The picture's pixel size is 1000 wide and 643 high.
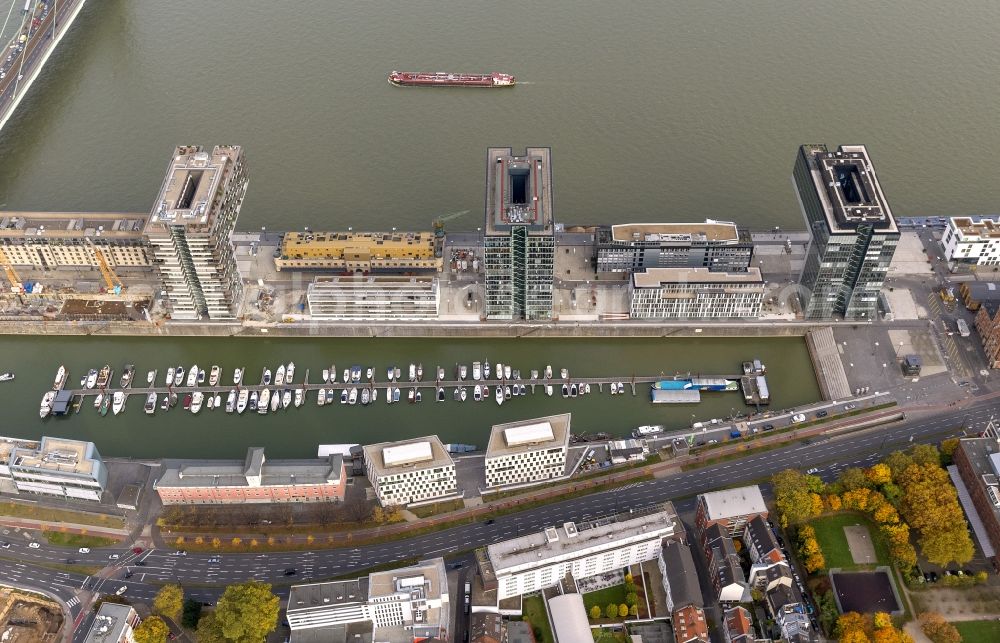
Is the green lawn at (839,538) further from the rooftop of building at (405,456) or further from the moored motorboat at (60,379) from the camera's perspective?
the moored motorboat at (60,379)

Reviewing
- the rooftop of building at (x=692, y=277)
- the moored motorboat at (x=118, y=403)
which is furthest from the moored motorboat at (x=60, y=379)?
the rooftop of building at (x=692, y=277)

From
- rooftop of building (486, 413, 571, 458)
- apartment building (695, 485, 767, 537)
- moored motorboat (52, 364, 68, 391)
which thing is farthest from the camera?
moored motorboat (52, 364, 68, 391)

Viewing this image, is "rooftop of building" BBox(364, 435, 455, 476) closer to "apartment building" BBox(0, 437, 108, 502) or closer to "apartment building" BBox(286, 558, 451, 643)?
"apartment building" BBox(286, 558, 451, 643)

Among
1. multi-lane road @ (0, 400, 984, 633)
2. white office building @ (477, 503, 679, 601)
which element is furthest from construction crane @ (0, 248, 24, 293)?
white office building @ (477, 503, 679, 601)

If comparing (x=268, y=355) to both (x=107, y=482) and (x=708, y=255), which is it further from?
(x=708, y=255)

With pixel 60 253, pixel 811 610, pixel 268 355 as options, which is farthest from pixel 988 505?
pixel 60 253

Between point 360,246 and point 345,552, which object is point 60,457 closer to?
point 345,552

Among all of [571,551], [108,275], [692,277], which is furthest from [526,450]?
[108,275]
